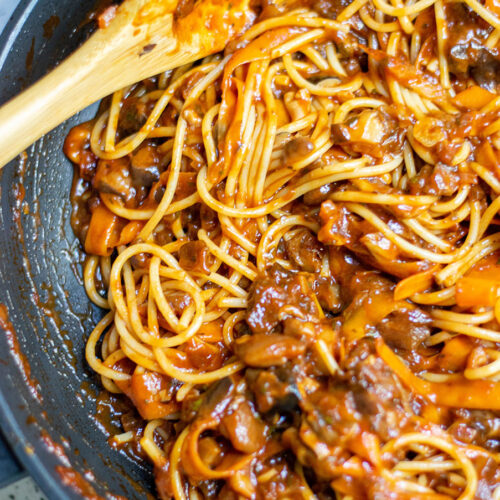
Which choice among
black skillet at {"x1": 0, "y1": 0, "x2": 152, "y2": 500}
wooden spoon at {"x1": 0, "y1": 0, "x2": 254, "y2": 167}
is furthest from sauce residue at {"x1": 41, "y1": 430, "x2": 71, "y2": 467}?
wooden spoon at {"x1": 0, "y1": 0, "x2": 254, "y2": 167}

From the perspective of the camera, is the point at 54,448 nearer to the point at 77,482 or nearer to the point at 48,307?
the point at 77,482

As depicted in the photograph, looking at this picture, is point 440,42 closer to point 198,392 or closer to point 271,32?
point 271,32

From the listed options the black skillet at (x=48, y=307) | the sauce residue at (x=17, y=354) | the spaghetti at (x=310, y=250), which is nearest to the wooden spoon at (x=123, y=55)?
the spaghetti at (x=310, y=250)

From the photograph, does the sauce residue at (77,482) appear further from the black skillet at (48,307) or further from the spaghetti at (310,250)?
the spaghetti at (310,250)

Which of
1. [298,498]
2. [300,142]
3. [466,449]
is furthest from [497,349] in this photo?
[300,142]

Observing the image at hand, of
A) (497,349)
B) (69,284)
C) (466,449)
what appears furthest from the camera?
(69,284)

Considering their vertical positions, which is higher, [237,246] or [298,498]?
[237,246]
